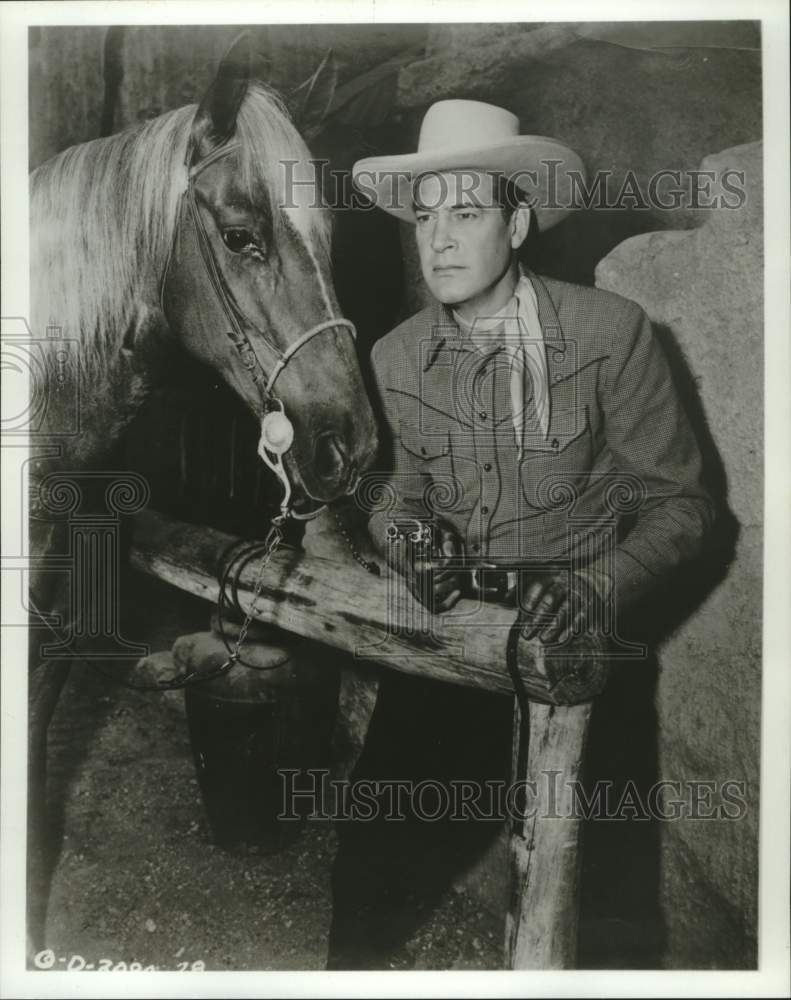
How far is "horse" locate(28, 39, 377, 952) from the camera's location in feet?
8.41

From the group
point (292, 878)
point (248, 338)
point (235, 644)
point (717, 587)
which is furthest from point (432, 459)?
point (292, 878)

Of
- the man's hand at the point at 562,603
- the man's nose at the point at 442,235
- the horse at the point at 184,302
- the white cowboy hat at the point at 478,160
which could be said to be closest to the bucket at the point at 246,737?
the horse at the point at 184,302

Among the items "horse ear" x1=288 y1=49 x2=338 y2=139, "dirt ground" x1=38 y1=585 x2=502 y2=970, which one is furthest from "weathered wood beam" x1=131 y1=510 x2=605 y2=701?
"horse ear" x1=288 y1=49 x2=338 y2=139

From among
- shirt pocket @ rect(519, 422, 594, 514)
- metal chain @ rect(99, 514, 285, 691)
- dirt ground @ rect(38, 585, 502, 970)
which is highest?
shirt pocket @ rect(519, 422, 594, 514)

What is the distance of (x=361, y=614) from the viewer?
2576 millimetres

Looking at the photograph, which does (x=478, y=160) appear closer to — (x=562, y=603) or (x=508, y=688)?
(x=562, y=603)

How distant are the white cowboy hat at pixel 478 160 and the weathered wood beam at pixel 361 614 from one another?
0.92 m

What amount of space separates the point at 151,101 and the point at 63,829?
1.86 meters

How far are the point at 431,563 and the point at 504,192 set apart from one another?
93 centimetres

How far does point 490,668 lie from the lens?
8.31ft

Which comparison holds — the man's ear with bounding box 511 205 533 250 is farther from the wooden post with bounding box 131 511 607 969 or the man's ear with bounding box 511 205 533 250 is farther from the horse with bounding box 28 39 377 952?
the wooden post with bounding box 131 511 607 969

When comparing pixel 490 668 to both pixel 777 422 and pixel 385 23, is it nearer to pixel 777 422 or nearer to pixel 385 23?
pixel 777 422

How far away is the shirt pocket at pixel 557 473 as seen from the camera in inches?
101

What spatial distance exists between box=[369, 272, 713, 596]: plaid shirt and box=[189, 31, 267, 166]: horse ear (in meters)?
0.65
